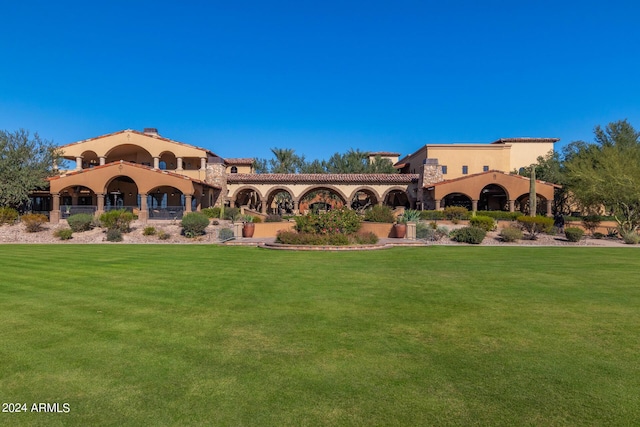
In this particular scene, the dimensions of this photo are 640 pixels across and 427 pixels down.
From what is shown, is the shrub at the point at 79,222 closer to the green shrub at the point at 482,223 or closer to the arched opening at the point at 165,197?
the arched opening at the point at 165,197

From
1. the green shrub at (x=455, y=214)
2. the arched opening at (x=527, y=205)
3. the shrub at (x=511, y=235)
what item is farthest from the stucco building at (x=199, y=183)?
the shrub at (x=511, y=235)

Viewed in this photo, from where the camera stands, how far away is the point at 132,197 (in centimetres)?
4153

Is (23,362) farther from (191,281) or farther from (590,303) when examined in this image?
(590,303)

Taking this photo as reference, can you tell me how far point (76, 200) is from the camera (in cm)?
3750

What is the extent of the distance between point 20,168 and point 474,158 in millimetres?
48446

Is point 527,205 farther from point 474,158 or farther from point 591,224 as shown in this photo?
point 591,224

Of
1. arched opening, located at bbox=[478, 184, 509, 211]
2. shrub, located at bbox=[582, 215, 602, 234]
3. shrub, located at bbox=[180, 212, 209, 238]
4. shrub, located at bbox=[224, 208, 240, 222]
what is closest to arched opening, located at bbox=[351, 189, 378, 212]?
arched opening, located at bbox=[478, 184, 509, 211]

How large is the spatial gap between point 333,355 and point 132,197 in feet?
138

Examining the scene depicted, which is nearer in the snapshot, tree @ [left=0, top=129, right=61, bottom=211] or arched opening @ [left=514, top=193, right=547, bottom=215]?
tree @ [left=0, top=129, right=61, bottom=211]

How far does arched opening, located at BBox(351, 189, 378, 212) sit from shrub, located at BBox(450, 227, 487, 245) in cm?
1921

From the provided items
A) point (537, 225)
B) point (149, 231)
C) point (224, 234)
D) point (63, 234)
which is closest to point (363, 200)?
point (537, 225)

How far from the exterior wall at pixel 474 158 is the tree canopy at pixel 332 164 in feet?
35.3

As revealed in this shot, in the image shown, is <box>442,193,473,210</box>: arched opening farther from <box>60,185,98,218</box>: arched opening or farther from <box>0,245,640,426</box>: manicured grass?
<box>60,185,98,218</box>: arched opening

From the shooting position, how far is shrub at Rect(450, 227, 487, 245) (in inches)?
957
